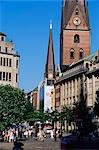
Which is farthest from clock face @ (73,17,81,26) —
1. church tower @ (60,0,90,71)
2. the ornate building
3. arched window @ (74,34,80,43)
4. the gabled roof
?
the ornate building

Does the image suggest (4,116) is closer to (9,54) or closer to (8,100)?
(8,100)

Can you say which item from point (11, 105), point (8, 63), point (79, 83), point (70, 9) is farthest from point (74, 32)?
point (11, 105)

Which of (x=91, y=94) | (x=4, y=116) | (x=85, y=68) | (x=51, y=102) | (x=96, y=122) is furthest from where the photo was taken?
(x=51, y=102)

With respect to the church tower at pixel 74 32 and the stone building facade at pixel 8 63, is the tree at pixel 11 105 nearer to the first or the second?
the stone building facade at pixel 8 63

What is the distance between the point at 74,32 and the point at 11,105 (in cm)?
9034

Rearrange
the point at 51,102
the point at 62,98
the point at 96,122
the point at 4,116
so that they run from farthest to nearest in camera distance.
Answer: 1. the point at 51,102
2. the point at 62,98
3. the point at 96,122
4. the point at 4,116

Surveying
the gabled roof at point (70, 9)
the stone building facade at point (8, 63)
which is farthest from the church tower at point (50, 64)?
the stone building facade at point (8, 63)

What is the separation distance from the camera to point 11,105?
86.8 meters

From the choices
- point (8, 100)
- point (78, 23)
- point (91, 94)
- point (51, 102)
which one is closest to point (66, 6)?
point (78, 23)

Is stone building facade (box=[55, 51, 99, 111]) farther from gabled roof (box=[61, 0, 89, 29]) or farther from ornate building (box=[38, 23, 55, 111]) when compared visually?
gabled roof (box=[61, 0, 89, 29])

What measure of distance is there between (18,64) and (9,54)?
14.9 feet

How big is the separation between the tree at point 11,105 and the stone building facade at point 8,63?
36.3 metres

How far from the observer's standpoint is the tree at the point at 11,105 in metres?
85.4

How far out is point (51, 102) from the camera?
169 m
